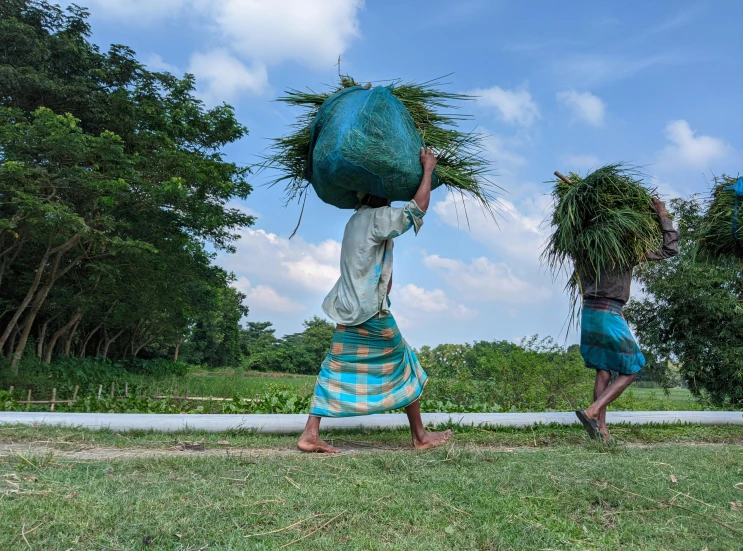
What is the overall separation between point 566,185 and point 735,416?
360 cm

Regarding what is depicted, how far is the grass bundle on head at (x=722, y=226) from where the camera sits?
17.8 ft

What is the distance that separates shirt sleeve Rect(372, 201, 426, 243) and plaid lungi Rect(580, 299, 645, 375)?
182cm

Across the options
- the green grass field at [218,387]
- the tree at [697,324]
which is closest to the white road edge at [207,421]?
the green grass field at [218,387]

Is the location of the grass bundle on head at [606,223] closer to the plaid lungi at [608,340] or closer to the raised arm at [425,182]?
the plaid lungi at [608,340]

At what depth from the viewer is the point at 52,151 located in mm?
11422

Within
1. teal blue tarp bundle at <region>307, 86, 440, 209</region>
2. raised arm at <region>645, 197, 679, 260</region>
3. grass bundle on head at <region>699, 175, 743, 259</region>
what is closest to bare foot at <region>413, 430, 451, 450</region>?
teal blue tarp bundle at <region>307, 86, 440, 209</region>

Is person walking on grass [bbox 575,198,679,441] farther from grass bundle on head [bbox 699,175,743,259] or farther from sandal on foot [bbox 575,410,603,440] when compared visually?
grass bundle on head [bbox 699,175,743,259]

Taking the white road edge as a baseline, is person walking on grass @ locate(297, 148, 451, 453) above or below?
above

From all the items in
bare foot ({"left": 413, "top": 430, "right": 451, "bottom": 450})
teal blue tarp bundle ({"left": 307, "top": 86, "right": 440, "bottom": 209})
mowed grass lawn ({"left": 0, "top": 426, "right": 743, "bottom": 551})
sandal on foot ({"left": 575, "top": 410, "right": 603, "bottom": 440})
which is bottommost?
mowed grass lawn ({"left": 0, "top": 426, "right": 743, "bottom": 551})

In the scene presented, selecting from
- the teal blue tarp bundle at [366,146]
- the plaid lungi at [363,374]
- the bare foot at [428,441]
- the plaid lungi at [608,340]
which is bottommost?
the bare foot at [428,441]

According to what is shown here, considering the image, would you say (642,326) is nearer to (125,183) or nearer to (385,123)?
(385,123)

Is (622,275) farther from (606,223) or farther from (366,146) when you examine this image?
(366,146)

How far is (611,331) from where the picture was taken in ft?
14.3

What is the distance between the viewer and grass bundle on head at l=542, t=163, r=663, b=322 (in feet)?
14.1
